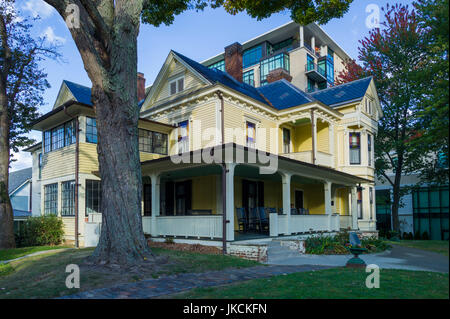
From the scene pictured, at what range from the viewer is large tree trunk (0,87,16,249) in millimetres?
15172

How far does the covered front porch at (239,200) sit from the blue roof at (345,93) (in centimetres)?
533

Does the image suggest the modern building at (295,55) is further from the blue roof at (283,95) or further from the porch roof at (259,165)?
the porch roof at (259,165)

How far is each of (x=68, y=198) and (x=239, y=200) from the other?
24.9 feet

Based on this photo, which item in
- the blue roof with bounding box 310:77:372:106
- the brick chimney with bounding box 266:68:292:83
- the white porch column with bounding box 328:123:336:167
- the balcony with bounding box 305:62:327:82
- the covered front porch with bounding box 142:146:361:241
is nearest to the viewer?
the covered front porch with bounding box 142:146:361:241

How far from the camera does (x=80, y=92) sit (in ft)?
60.3

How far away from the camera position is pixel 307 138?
2022cm

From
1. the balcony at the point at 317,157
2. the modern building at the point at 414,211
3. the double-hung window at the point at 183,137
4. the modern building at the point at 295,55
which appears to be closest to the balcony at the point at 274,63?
the modern building at the point at 295,55

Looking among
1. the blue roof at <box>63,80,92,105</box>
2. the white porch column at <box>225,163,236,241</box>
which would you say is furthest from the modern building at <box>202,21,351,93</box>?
the white porch column at <box>225,163,236,241</box>

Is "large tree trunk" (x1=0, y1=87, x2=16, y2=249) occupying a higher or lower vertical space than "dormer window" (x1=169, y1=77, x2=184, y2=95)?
lower

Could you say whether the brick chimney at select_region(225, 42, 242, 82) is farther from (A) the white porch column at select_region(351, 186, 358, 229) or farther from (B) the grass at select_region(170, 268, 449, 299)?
(B) the grass at select_region(170, 268, 449, 299)

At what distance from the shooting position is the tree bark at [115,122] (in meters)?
8.41

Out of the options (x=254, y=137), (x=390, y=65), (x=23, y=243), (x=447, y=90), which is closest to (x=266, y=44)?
(x=390, y=65)

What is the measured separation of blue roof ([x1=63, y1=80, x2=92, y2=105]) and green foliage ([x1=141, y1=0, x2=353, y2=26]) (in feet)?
20.7
